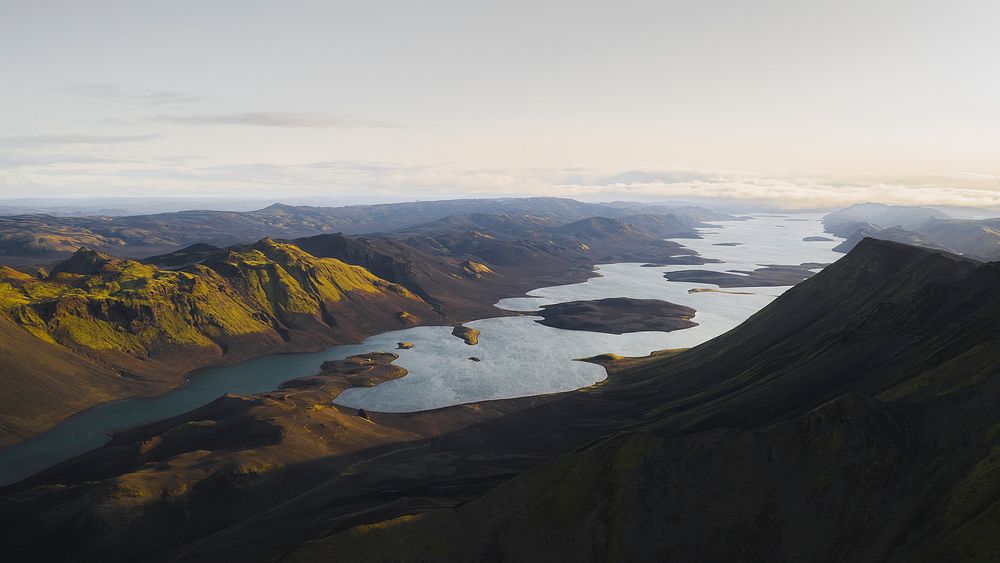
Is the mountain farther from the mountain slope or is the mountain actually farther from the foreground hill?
the foreground hill

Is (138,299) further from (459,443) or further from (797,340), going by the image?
(797,340)

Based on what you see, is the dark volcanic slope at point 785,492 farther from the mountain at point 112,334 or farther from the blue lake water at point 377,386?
the mountain at point 112,334

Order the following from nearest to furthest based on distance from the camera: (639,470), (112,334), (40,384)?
1. (639,470)
2. (40,384)
3. (112,334)

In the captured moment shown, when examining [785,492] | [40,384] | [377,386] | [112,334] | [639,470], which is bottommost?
[377,386]

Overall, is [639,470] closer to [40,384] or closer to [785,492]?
[785,492]

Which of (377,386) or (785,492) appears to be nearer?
(785,492)

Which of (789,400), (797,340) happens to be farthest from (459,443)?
(797,340)

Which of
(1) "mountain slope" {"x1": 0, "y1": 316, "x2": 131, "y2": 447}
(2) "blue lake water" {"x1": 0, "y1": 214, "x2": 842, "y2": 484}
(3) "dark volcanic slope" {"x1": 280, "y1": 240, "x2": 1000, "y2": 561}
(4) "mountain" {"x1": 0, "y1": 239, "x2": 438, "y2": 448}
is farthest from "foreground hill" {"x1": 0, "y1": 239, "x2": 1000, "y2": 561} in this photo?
(4) "mountain" {"x1": 0, "y1": 239, "x2": 438, "y2": 448}

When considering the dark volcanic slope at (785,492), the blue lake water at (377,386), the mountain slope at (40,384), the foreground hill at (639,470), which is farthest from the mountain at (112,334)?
the dark volcanic slope at (785,492)

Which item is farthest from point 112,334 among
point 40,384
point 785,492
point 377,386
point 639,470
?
point 785,492
